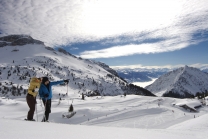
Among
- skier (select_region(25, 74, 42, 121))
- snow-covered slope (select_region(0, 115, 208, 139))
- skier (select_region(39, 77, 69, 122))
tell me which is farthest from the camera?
skier (select_region(39, 77, 69, 122))

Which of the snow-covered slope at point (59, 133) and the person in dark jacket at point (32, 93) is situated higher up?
the person in dark jacket at point (32, 93)

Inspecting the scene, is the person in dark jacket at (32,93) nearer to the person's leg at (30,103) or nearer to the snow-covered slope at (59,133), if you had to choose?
the person's leg at (30,103)

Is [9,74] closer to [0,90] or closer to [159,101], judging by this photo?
[0,90]

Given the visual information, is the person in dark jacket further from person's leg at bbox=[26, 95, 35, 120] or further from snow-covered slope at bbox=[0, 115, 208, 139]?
snow-covered slope at bbox=[0, 115, 208, 139]

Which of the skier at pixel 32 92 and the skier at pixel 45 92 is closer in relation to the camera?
the skier at pixel 32 92

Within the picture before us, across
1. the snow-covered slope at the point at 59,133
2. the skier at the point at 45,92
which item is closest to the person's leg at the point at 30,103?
the skier at the point at 45,92

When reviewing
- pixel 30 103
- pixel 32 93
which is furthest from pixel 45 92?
pixel 30 103

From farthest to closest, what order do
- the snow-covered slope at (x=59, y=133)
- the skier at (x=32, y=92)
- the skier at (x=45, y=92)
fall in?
the skier at (x=45, y=92) < the skier at (x=32, y=92) < the snow-covered slope at (x=59, y=133)

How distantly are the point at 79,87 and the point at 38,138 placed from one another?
639ft

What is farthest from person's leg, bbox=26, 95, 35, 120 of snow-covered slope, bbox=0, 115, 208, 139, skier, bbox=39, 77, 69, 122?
snow-covered slope, bbox=0, 115, 208, 139

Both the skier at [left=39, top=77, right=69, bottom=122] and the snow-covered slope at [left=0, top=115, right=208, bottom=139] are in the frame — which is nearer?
the snow-covered slope at [left=0, top=115, right=208, bottom=139]

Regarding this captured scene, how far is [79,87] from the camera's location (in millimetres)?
197125

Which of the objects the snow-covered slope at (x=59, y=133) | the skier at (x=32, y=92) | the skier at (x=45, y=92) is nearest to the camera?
the snow-covered slope at (x=59, y=133)

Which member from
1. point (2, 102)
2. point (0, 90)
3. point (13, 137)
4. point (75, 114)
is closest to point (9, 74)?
point (0, 90)
